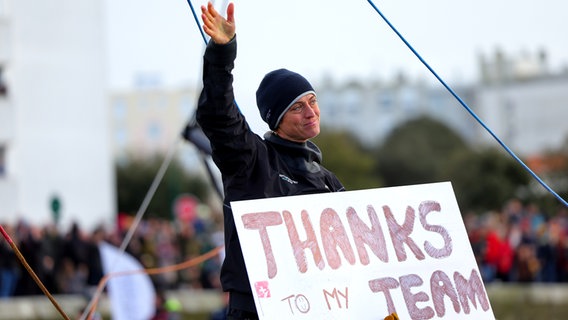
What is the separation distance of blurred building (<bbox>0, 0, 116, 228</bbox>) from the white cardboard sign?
102 feet

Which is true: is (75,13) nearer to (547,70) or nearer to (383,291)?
(383,291)

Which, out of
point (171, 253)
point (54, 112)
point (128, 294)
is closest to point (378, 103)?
point (54, 112)

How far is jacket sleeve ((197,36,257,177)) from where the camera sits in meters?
4.66

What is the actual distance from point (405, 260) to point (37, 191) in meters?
32.6

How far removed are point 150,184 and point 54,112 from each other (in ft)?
94.5

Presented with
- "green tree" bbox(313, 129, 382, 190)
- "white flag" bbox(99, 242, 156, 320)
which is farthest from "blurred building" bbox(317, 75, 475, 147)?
"white flag" bbox(99, 242, 156, 320)

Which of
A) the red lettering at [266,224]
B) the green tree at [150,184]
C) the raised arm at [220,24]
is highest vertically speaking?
the raised arm at [220,24]

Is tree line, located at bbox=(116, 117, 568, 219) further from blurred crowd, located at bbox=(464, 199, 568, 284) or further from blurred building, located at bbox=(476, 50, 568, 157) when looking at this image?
blurred crowd, located at bbox=(464, 199, 568, 284)

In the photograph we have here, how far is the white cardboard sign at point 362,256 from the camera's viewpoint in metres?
4.43

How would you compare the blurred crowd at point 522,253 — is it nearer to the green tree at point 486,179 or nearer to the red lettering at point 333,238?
the red lettering at point 333,238

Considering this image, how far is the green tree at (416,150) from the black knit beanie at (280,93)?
70827 millimetres

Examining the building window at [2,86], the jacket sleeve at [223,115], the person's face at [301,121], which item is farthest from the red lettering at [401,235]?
the building window at [2,86]

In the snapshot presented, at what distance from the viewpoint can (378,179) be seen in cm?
7825

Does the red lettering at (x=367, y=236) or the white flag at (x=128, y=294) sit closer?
the red lettering at (x=367, y=236)
